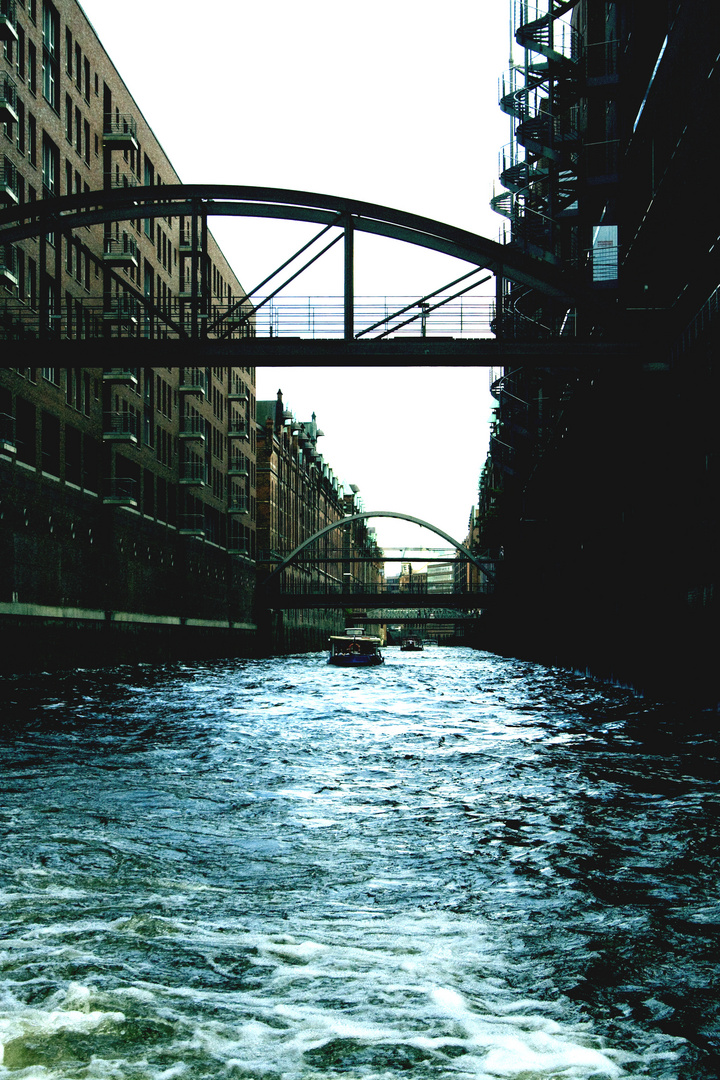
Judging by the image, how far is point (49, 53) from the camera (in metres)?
46.0

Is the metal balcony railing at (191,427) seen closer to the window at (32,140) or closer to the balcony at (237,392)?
the balcony at (237,392)

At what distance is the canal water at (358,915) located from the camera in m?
5.93

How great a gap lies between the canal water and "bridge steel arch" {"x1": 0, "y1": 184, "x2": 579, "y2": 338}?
14.0 meters

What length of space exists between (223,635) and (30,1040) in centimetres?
7300

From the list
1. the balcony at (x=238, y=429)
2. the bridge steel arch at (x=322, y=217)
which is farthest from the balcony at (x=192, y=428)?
the bridge steel arch at (x=322, y=217)

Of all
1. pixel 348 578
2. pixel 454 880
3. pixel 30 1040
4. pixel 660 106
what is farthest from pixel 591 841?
pixel 348 578

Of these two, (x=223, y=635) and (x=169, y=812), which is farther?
(x=223, y=635)

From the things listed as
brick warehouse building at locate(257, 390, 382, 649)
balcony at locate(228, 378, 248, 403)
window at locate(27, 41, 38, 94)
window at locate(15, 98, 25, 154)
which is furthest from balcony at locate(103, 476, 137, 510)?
brick warehouse building at locate(257, 390, 382, 649)

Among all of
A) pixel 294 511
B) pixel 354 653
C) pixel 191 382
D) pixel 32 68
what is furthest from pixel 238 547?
pixel 32 68

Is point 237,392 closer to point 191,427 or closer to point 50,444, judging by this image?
point 191,427

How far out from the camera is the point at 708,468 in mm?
25422

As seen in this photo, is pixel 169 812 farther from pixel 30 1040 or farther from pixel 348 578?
pixel 348 578

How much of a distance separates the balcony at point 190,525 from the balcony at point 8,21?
2966 centimetres

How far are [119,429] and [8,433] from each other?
13226 millimetres
